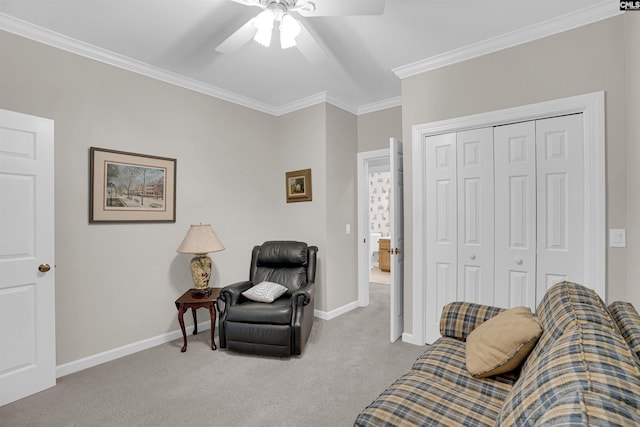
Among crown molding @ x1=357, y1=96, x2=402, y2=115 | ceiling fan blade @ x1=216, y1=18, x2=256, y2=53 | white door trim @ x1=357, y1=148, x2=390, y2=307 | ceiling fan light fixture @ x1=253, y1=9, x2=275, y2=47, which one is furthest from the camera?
white door trim @ x1=357, y1=148, x2=390, y2=307

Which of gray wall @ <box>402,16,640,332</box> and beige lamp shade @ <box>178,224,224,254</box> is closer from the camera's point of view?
gray wall @ <box>402,16,640,332</box>

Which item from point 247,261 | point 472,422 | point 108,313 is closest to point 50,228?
point 108,313

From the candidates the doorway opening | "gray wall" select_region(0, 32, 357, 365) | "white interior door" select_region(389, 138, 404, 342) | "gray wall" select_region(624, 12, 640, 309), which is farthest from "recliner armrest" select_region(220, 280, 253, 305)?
the doorway opening

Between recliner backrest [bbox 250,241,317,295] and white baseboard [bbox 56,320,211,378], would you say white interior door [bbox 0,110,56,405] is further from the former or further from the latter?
recliner backrest [bbox 250,241,317,295]

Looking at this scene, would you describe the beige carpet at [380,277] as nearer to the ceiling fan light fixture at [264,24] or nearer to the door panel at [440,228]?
the door panel at [440,228]

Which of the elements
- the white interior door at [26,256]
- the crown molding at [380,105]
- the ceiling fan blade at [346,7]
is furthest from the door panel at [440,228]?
the white interior door at [26,256]

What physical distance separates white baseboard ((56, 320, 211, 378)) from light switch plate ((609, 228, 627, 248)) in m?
3.69

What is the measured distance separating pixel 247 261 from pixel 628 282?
11.4 feet

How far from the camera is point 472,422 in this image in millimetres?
1203

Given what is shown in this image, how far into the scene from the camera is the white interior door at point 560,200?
7.66ft

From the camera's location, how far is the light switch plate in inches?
85.0

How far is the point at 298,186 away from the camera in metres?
4.11

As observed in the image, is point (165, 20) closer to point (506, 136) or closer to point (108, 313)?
point (108, 313)

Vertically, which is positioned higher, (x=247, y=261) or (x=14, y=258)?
(x=14, y=258)
